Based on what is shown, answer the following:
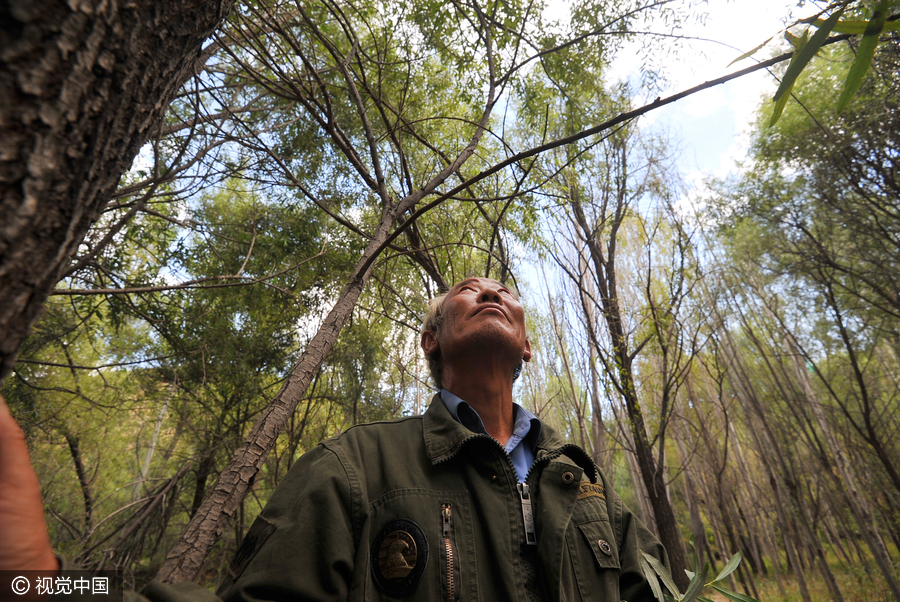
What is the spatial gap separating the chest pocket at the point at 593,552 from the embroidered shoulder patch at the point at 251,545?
824mm

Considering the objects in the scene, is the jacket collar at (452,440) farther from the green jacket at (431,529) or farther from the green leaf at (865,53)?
the green leaf at (865,53)

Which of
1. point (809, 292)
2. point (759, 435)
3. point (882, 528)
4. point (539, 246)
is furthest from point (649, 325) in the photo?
point (882, 528)

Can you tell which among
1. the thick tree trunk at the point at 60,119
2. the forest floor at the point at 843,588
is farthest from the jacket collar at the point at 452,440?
the forest floor at the point at 843,588

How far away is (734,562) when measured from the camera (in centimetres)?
132

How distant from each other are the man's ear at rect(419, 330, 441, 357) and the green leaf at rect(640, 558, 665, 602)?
111cm

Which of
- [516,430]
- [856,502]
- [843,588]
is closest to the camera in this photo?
[516,430]

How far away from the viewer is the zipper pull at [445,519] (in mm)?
1048

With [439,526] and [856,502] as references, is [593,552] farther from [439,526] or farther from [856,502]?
[856,502]

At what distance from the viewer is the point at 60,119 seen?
1.46 ft

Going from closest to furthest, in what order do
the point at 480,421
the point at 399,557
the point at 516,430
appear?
the point at 399,557
the point at 480,421
the point at 516,430

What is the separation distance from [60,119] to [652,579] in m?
1.67

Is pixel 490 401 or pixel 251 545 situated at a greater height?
pixel 490 401

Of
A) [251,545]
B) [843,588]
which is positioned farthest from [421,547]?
[843,588]

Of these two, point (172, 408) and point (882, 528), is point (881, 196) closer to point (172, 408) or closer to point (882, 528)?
point (882, 528)
